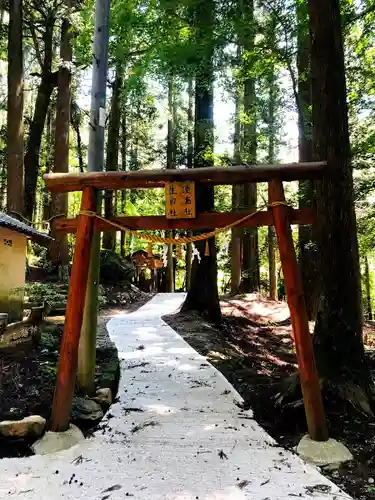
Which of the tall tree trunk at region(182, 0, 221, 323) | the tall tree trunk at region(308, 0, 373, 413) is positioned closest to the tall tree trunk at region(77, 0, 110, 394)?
the tall tree trunk at region(308, 0, 373, 413)

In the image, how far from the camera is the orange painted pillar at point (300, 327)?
392 cm

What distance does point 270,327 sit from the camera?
39.8ft

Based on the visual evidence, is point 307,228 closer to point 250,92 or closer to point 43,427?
point 250,92

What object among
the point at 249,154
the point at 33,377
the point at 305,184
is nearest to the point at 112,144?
the point at 249,154

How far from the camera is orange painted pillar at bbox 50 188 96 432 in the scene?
403 centimetres

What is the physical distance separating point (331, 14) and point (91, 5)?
379 inches

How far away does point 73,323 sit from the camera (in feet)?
13.8

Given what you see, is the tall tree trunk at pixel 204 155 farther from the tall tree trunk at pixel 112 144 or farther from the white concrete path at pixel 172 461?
the tall tree trunk at pixel 112 144

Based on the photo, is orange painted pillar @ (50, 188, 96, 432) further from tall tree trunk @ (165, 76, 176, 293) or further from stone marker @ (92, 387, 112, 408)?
tall tree trunk @ (165, 76, 176, 293)

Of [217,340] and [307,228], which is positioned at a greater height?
[307,228]

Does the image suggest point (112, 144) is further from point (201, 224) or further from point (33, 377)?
point (201, 224)

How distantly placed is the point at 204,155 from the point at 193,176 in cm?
746

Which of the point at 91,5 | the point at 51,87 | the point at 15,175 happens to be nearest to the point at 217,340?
the point at 15,175

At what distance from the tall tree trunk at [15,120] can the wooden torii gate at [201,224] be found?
8.83m
